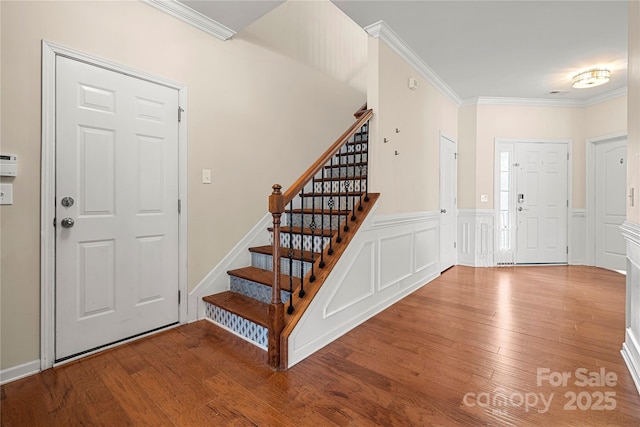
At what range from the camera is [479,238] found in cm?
498

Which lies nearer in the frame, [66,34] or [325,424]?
[325,424]

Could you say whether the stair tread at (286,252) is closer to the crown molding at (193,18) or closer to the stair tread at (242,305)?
the stair tread at (242,305)

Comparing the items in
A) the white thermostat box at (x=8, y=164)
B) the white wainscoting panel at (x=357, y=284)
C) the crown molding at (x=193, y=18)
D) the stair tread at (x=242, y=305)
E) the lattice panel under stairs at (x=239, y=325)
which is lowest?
the lattice panel under stairs at (x=239, y=325)

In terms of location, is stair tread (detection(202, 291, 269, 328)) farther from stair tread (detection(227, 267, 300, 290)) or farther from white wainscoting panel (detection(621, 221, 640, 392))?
white wainscoting panel (detection(621, 221, 640, 392))

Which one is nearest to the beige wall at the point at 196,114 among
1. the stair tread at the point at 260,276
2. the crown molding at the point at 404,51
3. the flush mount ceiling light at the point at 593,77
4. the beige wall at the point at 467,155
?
the stair tread at the point at 260,276

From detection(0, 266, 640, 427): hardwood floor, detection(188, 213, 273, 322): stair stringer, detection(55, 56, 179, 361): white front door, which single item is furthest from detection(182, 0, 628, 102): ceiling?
detection(0, 266, 640, 427): hardwood floor

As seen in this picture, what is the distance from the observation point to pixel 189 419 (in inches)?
59.4

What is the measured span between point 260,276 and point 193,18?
2258 millimetres

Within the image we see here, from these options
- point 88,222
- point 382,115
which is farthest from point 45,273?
point 382,115

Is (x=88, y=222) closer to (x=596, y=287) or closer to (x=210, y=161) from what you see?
(x=210, y=161)

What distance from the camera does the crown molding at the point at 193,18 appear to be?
2376 mm

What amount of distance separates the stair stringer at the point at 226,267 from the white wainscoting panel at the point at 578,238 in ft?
16.4

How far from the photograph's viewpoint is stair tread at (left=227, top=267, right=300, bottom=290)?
7.90ft

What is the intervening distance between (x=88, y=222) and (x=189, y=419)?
1.46 meters
